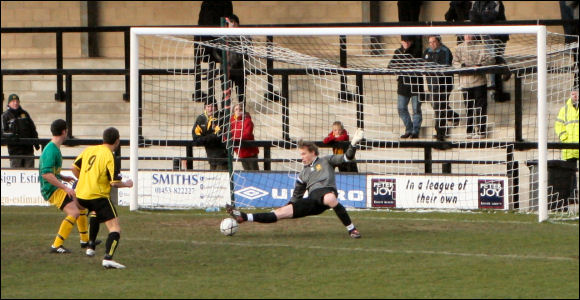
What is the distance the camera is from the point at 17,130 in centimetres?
2072

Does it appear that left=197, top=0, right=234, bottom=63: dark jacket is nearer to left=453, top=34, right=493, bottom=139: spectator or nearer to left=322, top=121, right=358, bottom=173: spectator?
left=322, top=121, right=358, bottom=173: spectator

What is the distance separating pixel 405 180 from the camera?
18.3m

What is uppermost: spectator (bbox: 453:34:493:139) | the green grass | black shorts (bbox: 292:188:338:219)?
spectator (bbox: 453:34:493:139)

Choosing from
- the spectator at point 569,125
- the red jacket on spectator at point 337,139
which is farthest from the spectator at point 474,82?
the red jacket on spectator at point 337,139

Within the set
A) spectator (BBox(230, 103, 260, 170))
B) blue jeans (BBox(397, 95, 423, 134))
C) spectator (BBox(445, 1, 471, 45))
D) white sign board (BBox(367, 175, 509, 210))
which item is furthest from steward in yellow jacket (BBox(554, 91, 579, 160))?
spectator (BBox(230, 103, 260, 170))

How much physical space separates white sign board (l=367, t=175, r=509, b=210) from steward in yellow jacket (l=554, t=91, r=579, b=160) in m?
1.32

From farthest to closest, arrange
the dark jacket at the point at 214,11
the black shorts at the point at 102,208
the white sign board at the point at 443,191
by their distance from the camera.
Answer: the dark jacket at the point at 214,11, the white sign board at the point at 443,191, the black shorts at the point at 102,208

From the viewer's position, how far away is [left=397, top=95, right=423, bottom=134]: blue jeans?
754 inches

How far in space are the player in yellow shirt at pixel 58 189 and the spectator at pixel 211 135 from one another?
4.91 meters

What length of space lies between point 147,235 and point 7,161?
308 inches

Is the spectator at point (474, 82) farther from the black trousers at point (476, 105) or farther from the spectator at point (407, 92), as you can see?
the spectator at point (407, 92)

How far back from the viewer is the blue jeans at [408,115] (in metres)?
19.2

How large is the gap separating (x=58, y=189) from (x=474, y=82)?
7782mm

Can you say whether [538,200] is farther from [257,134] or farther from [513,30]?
[257,134]
